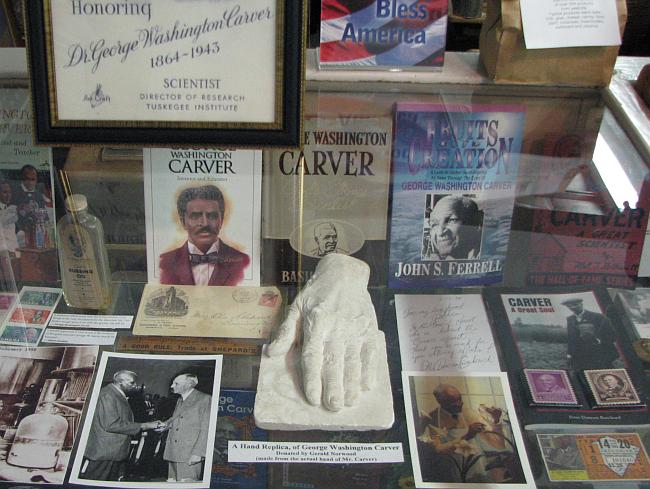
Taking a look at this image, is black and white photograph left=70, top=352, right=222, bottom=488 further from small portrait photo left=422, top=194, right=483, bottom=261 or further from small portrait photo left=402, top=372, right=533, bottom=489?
small portrait photo left=422, top=194, right=483, bottom=261

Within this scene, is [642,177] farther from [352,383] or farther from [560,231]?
[352,383]

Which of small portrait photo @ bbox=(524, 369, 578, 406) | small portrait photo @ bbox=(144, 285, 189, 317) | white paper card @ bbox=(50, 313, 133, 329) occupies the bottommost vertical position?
small portrait photo @ bbox=(524, 369, 578, 406)

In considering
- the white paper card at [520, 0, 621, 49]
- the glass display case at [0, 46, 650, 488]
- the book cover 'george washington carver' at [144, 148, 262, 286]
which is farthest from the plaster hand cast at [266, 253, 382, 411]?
the white paper card at [520, 0, 621, 49]

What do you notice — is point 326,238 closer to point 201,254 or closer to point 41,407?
point 201,254

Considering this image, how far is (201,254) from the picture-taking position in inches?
38.3

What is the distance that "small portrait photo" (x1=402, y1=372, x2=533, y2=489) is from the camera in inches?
29.4

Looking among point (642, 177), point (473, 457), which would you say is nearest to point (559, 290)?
point (642, 177)

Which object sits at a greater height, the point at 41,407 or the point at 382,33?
the point at 382,33

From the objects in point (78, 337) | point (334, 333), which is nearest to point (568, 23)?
point (334, 333)

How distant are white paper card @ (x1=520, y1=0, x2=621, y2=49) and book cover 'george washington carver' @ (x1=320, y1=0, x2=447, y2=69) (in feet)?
0.39

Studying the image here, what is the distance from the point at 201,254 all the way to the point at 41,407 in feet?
0.93

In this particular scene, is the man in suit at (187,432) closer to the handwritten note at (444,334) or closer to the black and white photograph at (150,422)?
the black and white photograph at (150,422)

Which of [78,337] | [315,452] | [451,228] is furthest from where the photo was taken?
[451,228]

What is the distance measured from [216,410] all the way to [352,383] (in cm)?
16
